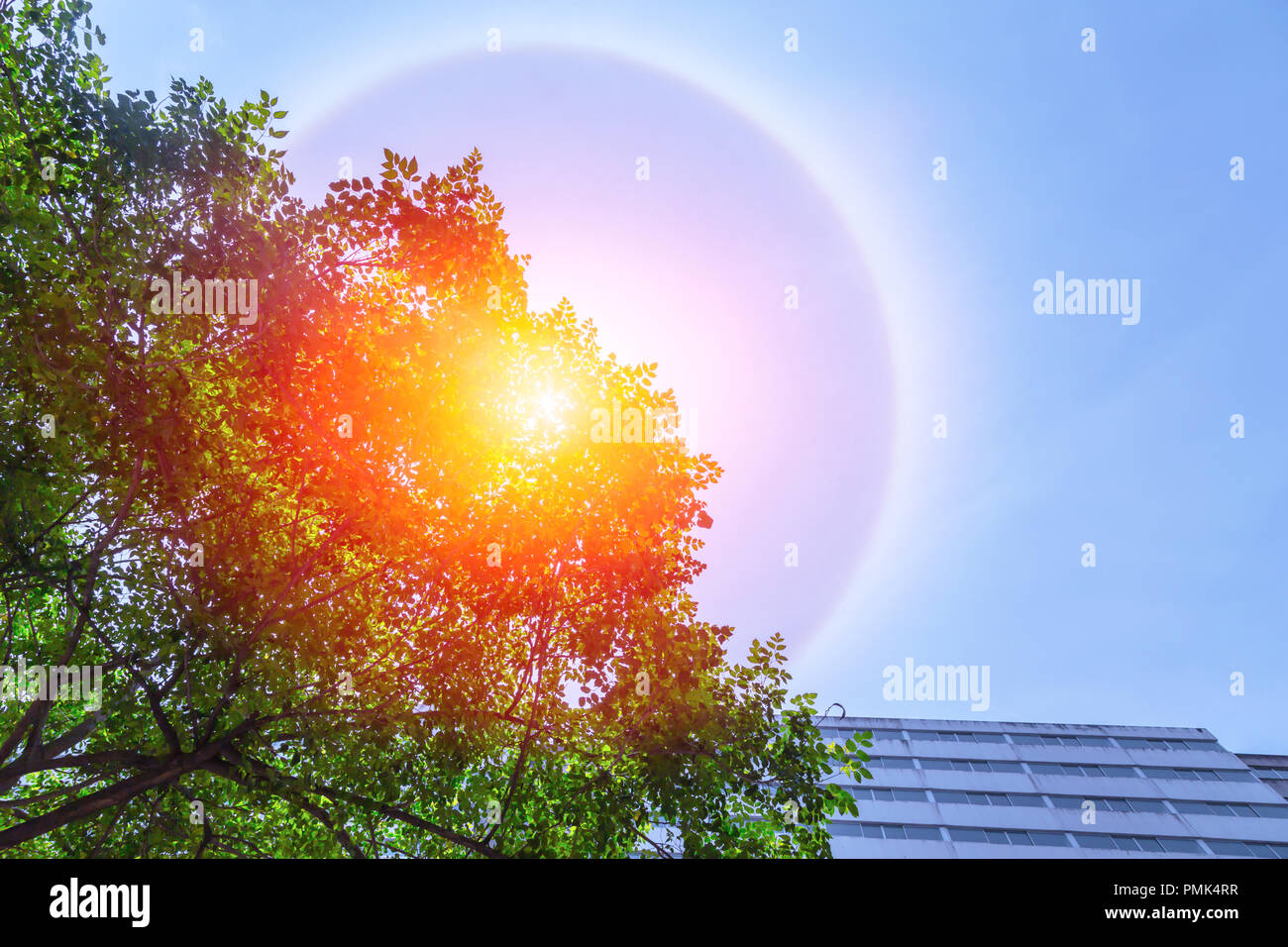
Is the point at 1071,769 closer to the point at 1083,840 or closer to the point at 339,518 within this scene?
the point at 1083,840

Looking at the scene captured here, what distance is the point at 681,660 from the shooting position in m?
10.1

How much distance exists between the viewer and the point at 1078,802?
5053 cm

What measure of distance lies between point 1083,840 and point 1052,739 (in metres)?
9.45

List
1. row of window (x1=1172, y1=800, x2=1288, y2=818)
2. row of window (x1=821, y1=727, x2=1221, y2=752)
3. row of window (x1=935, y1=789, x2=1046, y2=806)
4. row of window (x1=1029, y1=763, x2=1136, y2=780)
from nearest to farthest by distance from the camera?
row of window (x1=1172, y1=800, x2=1288, y2=818)
row of window (x1=935, y1=789, x2=1046, y2=806)
row of window (x1=1029, y1=763, x2=1136, y2=780)
row of window (x1=821, y1=727, x2=1221, y2=752)

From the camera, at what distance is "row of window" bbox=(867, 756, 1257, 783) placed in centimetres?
5250

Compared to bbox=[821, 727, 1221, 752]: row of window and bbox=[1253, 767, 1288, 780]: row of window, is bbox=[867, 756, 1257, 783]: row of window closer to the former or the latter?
bbox=[821, 727, 1221, 752]: row of window

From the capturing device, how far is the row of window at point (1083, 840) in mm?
48241

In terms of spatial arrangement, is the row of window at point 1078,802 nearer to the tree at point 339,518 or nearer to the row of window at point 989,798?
the row of window at point 989,798

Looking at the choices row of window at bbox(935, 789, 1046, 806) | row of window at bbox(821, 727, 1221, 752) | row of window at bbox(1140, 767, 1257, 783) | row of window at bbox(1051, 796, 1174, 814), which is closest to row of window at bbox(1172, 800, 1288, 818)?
row of window at bbox(1051, 796, 1174, 814)

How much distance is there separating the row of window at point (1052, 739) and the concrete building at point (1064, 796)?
0.35ft

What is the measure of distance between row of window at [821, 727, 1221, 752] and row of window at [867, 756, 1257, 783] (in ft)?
7.66

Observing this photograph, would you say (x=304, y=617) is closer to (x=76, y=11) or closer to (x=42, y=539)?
(x=42, y=539)
